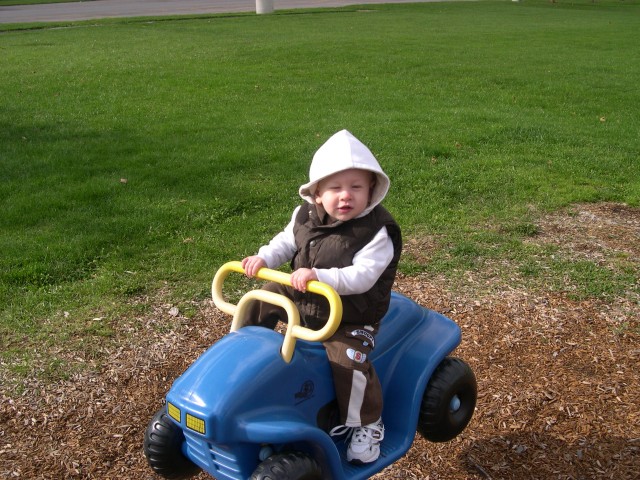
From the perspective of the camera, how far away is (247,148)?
25.4 feet

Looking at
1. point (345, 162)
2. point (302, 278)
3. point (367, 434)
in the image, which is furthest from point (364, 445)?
point (345, 162)

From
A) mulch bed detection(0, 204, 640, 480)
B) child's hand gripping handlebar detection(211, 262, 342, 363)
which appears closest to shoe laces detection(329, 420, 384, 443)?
child's hand gripping handlebar detection(211, 262, 342, 363)

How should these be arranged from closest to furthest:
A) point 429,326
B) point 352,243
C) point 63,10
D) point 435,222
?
point 352,243, point 429,326, point 435,222, point 63,10

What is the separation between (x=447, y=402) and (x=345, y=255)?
826 millimetres

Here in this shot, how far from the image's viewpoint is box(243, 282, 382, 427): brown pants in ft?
8.75

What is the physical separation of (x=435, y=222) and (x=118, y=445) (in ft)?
10.5

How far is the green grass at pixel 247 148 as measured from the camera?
503 centimetres

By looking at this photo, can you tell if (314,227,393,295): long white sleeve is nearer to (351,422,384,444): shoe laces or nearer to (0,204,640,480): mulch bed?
(351,422,384,444): shoe laces

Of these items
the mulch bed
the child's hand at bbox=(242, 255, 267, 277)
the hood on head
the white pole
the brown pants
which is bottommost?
the mulch bed

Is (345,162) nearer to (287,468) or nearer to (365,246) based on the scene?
(365,246)

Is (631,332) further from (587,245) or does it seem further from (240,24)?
(240,24)

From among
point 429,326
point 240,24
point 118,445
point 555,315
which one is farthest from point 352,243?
point 240,24

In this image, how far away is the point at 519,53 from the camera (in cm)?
1482

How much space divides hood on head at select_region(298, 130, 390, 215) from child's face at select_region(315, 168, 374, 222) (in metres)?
0.04
